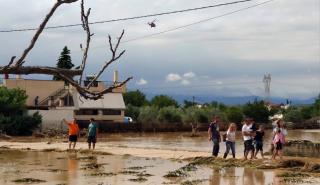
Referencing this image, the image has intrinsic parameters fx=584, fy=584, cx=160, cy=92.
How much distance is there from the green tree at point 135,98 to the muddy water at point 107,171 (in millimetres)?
74846

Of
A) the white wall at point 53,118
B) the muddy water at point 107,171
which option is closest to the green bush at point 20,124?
the white wall at point 53,118

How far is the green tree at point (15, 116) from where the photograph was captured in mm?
54906

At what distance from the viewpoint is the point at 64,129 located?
6000 centimetres

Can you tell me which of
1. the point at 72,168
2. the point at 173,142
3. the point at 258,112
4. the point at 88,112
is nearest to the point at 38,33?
the point at 72,168

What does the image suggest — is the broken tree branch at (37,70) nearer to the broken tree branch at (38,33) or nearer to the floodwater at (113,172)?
the broken tree branch at (38,33)

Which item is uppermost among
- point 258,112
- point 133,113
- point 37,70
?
point 258,112

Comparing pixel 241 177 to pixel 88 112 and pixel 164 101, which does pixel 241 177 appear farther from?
pixel 164 101

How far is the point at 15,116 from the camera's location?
184 feet

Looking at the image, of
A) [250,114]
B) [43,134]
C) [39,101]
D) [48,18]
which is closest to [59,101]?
[39,101]

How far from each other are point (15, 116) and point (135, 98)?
48276 millimetres

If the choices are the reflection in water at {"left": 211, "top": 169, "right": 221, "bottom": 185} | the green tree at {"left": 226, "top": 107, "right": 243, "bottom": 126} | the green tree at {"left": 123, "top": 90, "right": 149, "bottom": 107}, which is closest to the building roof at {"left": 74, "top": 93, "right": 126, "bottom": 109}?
the green tree at {"left": 226, "top": 107, "right": 243, "bottom": 126}

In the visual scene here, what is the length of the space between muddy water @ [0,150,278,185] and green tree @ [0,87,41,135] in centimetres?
2846

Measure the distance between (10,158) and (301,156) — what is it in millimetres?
13463

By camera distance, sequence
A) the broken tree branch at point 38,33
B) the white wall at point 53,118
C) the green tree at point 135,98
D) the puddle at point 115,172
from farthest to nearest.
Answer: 1. the green tree at point 135,98
2. the white wall at point 53,118
3. the puddle at point 115,172
4. the broken tree branch at point 38,33
